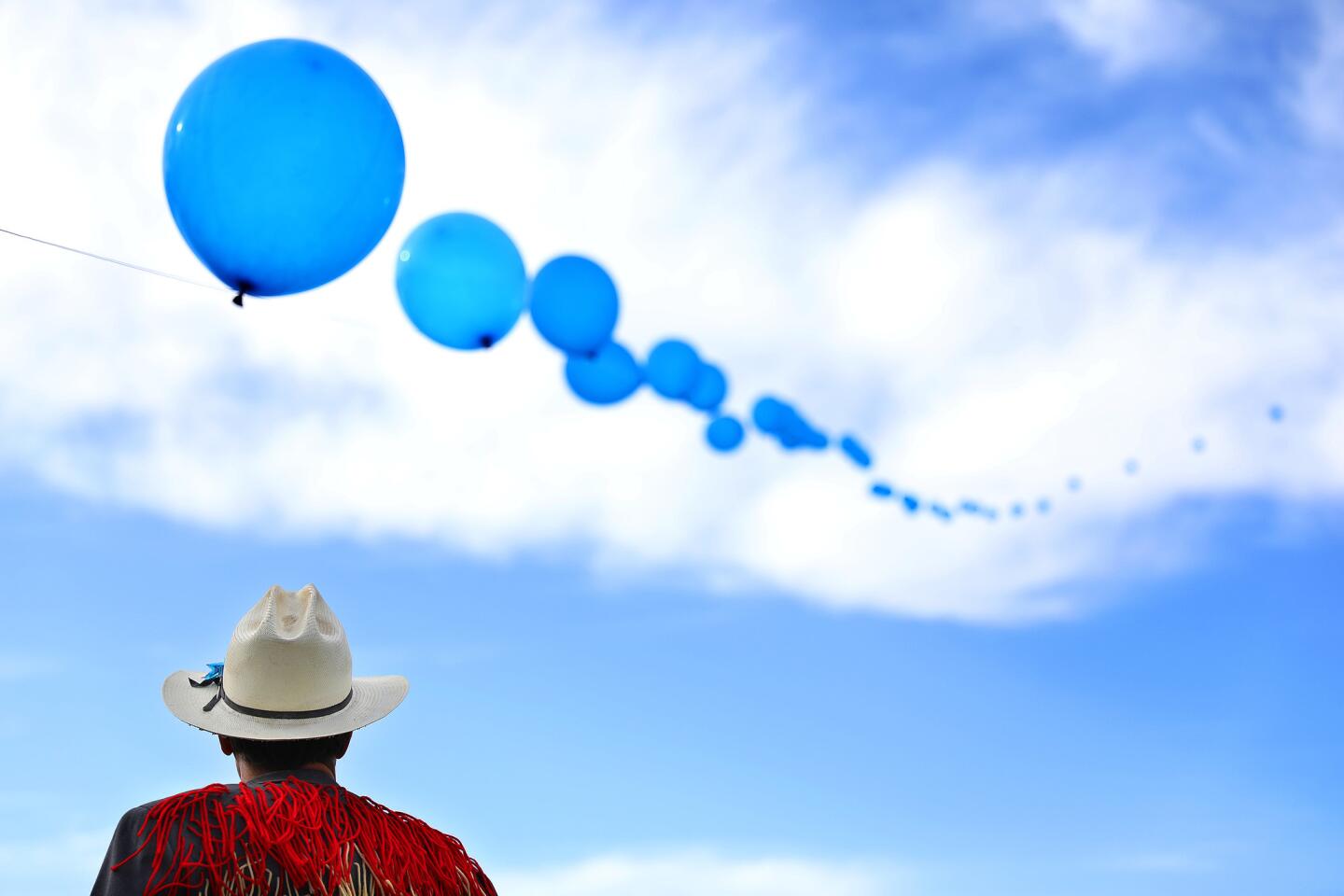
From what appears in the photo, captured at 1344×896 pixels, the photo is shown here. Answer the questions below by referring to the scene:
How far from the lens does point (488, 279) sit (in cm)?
383

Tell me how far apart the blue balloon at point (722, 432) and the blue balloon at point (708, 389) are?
13 cm

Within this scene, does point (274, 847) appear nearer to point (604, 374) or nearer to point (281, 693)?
point (281, 693)

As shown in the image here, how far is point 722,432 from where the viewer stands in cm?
520

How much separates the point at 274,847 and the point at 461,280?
2.42 metres

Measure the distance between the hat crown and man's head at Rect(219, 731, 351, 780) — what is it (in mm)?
50

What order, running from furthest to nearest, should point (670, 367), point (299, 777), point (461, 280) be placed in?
point (670, 367)
point (461, 280)
point (299, 777)

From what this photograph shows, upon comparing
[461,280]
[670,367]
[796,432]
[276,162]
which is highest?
[796,432]

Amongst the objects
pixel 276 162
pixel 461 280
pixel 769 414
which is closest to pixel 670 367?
A: pixel 769 414

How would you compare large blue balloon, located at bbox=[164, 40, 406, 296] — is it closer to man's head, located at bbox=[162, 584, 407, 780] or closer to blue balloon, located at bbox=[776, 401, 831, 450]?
man's head, located at bbox=[162, 584, 407, 780]

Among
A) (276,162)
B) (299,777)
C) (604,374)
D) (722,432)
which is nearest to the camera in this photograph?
(299,777)

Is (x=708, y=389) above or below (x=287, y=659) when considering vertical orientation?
above

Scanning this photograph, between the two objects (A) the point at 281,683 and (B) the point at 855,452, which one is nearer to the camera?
(A) the point at 281,683

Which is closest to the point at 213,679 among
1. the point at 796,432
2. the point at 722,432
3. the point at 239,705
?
the point at 239,705

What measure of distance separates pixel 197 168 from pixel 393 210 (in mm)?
476
